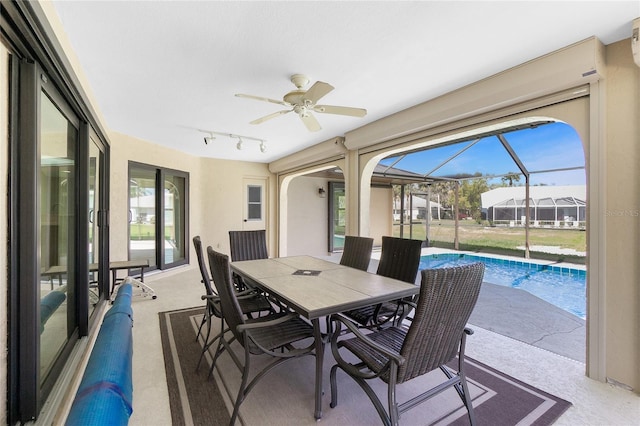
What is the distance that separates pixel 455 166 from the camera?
23.8 feet

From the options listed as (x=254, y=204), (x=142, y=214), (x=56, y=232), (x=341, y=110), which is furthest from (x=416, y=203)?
(x=56, y=232)

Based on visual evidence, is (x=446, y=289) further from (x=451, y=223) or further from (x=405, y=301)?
(x=451, y=223)

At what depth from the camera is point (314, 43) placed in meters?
2.04

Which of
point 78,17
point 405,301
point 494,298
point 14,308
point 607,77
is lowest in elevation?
point 494,298

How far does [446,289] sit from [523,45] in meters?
1.98

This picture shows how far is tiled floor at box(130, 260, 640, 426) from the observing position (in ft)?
Result: 5.80

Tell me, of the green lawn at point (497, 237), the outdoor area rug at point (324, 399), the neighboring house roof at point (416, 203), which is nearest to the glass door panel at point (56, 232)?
the outdoor area rug at point (324, 399)

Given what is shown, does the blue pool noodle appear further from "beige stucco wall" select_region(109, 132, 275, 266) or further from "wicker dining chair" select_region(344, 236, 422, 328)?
"beige stucco wall" select_region(109, 132, 275, 266)

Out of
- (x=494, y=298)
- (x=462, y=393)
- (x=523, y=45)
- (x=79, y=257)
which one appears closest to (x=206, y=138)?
(x=79, y=257)

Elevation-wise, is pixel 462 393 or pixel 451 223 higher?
pixel 451 223

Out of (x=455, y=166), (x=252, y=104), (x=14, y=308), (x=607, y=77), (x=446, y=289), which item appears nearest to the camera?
(x=14, y=308)

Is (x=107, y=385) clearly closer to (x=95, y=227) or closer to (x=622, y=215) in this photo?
(x=95, y=227)

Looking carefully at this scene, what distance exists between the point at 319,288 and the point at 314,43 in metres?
1.83

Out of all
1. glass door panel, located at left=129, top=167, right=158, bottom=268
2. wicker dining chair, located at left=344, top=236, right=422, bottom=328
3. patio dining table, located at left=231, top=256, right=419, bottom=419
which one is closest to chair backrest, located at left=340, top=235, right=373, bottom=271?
wicker dining chair, located at left=344, top=236, right=422, bottom=328
